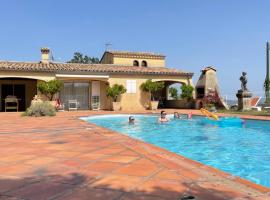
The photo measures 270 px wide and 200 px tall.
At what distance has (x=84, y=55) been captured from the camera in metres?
70.2

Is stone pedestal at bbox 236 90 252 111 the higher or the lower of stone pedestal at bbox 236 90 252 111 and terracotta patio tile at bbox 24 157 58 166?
the higher

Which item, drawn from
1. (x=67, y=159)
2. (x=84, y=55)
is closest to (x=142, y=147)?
(x=67, y=159)

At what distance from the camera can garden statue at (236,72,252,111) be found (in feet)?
65.4

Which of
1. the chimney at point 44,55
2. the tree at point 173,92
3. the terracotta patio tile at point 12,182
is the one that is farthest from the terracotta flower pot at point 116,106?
the terracotta patio tile at point 12,182

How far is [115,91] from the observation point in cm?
2162

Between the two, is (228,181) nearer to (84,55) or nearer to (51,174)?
(51,174)

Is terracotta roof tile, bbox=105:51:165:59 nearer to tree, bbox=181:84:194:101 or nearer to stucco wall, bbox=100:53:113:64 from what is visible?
stucco wall, bbox=100:53:113:64

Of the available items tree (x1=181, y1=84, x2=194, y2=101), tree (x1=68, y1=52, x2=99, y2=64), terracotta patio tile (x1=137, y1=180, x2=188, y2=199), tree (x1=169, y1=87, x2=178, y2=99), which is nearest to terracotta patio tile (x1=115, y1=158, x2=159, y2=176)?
terracotta patio tile (x1=137, y1=180, x2=188, y2=199)

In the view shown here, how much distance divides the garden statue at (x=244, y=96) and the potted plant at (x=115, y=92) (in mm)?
8186

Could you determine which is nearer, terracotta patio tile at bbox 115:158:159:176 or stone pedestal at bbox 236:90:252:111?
terracotta patio tile at bbox 115:158:159:176

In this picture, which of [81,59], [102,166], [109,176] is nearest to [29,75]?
[102,166]

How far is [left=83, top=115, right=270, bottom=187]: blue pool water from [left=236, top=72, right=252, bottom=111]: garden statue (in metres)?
5.84

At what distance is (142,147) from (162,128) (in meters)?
7.21

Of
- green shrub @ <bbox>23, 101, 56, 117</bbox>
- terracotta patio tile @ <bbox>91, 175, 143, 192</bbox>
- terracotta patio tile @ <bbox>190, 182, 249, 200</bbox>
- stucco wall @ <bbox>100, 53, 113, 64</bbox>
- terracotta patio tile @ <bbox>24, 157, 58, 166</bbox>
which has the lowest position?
terracotta patio tile @ <bbox>190, 182, 249, 200</bbox>
